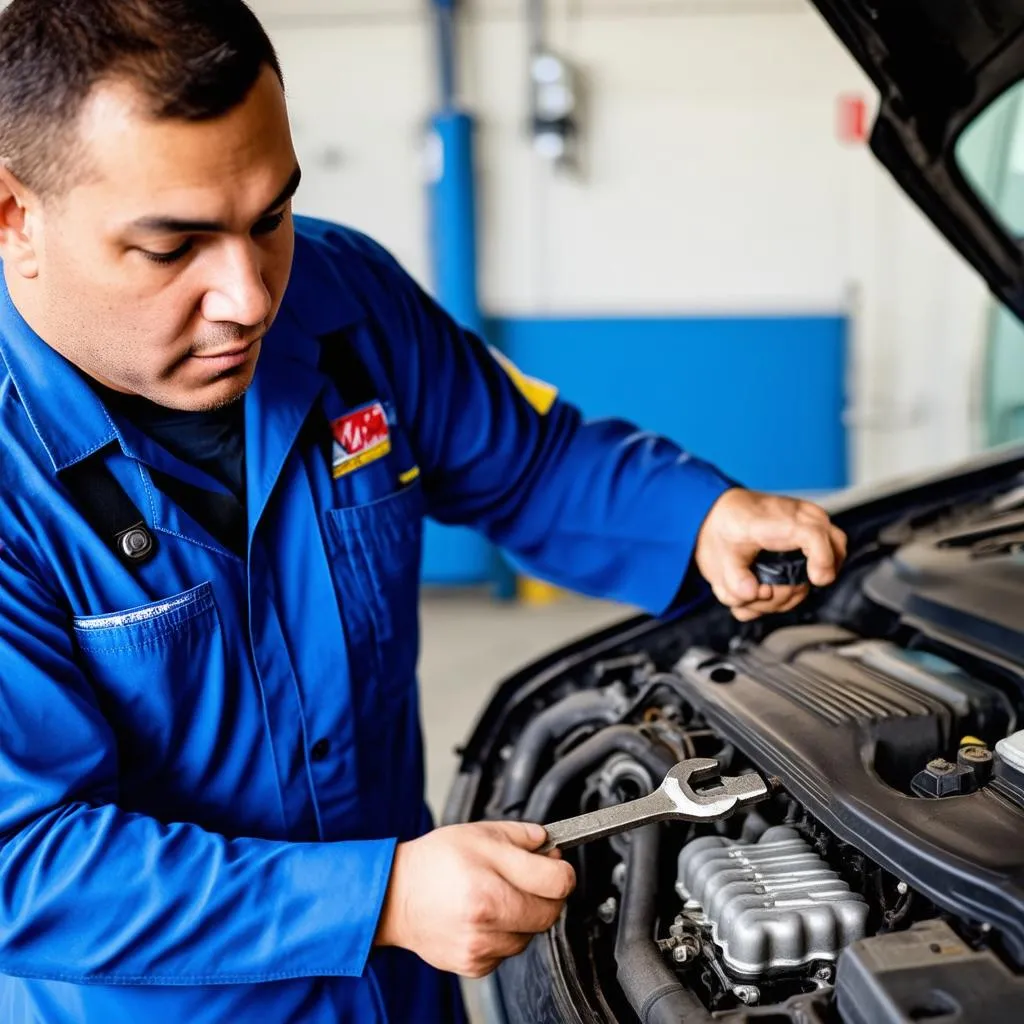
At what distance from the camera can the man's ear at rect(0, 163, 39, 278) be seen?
75 cm

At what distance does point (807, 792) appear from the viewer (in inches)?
35.7

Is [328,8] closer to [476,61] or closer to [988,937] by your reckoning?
[476,61]

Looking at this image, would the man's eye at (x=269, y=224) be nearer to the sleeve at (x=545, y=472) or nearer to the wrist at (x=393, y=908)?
the sleeve at (x=545, y=472)

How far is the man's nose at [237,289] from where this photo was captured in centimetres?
77

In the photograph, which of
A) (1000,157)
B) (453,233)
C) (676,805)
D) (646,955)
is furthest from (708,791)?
(453,233)

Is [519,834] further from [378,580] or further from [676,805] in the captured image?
[378,580]

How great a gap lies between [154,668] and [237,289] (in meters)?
0.34

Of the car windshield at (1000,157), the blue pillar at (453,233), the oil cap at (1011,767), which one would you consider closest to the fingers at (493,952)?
the oil cap at (1011,767)

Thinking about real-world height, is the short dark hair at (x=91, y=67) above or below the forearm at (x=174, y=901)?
above

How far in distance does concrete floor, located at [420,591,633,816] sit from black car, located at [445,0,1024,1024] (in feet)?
4.70

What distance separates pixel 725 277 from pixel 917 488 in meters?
2.55

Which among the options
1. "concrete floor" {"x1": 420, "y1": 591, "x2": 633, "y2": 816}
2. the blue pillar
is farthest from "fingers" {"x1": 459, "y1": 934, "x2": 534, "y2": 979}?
the blue pillar

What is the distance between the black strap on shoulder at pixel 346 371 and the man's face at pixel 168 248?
22cm

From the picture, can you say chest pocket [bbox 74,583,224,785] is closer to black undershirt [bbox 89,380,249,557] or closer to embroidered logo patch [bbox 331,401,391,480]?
black undershirt [bbox 89,380,249,557]
